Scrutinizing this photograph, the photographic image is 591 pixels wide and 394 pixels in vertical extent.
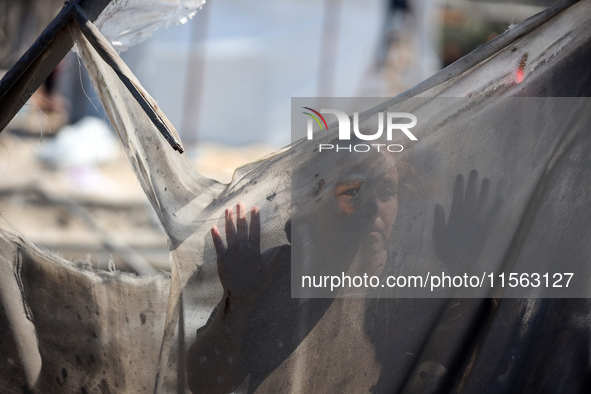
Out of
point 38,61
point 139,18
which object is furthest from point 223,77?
point 38,61

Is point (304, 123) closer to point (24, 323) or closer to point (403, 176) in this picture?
point (403, 176)

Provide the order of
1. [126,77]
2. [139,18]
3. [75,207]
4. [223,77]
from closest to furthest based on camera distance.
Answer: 1. [126,77]
2. [139,18]
3. [75,207]
4. [223,77]

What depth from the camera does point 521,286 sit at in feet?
4.54

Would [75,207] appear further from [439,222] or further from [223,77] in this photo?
[439,222]

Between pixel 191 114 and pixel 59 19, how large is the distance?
5.78 meters

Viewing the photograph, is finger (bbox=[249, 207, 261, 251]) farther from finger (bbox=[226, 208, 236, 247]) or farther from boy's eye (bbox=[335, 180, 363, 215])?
boy's eye (bbox=[335, 180, 363, 215])

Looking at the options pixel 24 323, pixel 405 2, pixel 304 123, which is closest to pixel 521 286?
pixel 304 123

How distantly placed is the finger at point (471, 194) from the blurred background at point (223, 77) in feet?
14.3

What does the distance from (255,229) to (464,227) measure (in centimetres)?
57

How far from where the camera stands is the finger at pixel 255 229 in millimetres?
1385

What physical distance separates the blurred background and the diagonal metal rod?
4180mm

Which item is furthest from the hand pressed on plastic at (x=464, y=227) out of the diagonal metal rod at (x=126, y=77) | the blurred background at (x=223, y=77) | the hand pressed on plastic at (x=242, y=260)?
the blurred background at (x=223, y=77)

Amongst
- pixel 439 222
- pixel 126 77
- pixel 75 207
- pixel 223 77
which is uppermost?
pixel 223 77

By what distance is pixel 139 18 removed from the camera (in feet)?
5.54
